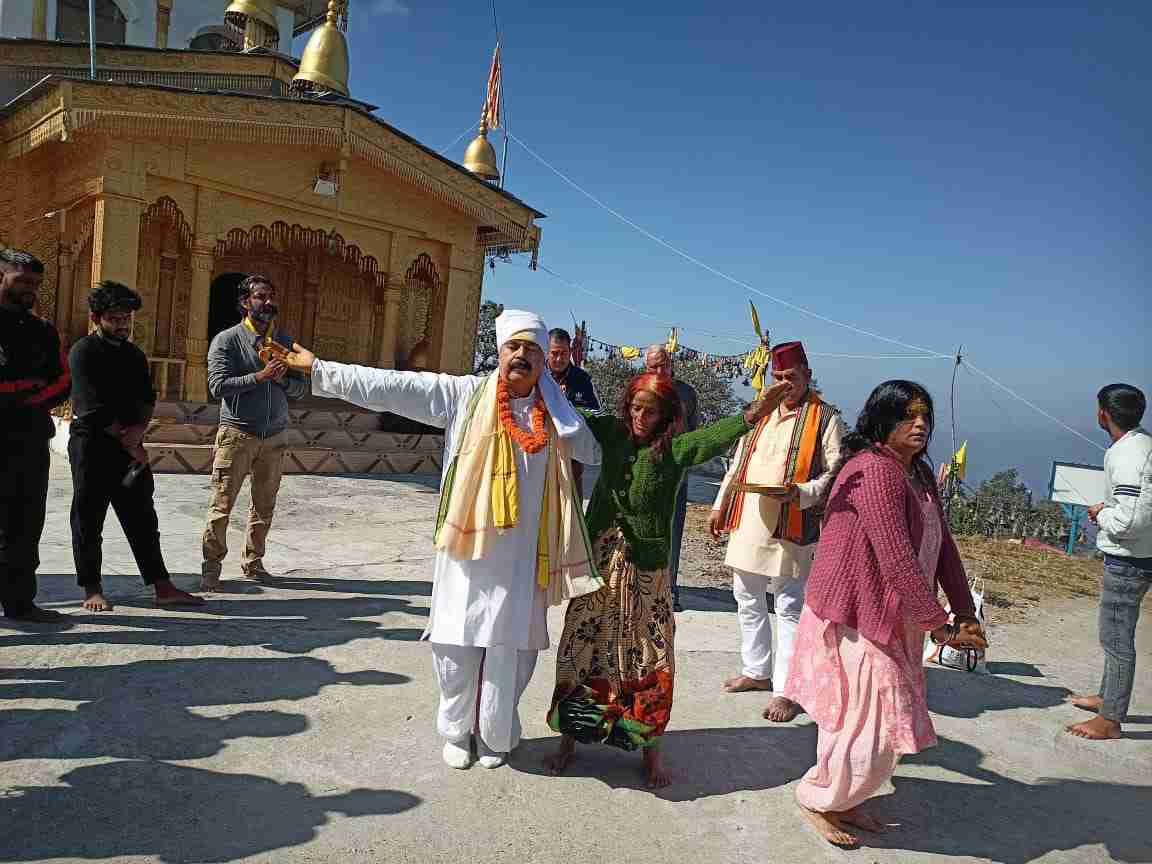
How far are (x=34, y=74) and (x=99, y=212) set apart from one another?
18.4ft

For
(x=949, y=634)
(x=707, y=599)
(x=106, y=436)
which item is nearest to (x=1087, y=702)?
(x=949, y=634)

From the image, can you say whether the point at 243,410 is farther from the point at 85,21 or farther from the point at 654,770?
the point at 85,21

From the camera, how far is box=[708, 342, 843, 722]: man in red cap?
388 cm

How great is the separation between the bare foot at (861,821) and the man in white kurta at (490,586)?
123 cm

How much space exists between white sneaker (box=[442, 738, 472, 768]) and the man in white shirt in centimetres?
312

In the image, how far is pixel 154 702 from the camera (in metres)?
3.35

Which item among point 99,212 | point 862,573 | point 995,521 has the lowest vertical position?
point 995,521

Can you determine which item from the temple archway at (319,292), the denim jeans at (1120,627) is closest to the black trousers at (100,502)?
the denim jeans at (1120,627)

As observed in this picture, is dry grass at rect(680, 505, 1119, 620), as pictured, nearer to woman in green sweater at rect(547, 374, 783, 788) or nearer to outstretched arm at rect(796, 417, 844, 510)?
outstretched arm at rect(796, 417, 844, 510)

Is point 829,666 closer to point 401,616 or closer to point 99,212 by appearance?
point 401,616

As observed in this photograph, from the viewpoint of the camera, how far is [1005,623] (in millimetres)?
6465

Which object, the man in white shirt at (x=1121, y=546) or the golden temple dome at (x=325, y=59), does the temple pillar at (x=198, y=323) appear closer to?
the golden temple dome at (x=325, y=59)

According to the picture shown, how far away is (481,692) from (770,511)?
1.73 m

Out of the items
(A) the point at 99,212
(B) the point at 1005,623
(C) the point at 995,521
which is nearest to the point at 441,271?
(A) the point at 99,212
